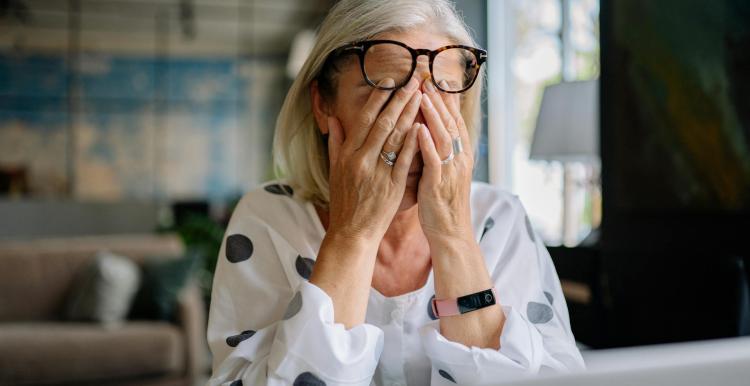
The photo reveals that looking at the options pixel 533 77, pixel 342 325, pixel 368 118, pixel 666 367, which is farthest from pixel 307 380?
pixel 533 77

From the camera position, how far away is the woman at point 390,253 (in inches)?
25.2

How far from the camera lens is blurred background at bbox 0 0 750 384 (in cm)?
112

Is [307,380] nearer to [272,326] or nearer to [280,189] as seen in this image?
[272,326]

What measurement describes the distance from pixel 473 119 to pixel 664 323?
69 cm

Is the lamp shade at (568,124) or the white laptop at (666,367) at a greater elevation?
the lamp shade at (568,124)

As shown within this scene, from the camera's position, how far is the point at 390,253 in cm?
78


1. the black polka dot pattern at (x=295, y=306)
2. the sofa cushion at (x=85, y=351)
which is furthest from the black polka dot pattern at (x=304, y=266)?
the sofa cushion at (x=85, y=351)

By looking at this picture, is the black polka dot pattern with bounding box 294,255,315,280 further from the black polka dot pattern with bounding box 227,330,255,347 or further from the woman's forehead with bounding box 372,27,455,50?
the woman's forehead with bounding box 372,27,455,50

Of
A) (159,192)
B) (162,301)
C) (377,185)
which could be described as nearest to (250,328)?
(377,185)

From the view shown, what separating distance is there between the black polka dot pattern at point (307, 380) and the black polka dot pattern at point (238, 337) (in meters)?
0.10

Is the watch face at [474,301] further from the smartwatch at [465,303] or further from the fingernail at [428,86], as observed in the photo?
the fingernail at [428,86]

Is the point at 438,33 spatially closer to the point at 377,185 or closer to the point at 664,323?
the point at 377,185

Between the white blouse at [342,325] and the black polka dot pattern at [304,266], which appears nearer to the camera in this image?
the white blouse at [342,325]

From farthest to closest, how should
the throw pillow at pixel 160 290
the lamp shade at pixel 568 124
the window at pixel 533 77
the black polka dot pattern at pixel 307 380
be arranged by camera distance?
the throw pillow at pixel 160 290
the lamp shade at pixel 568 124
the window at pixel 533 77
the black polka dot pattern at pixel 307 380
